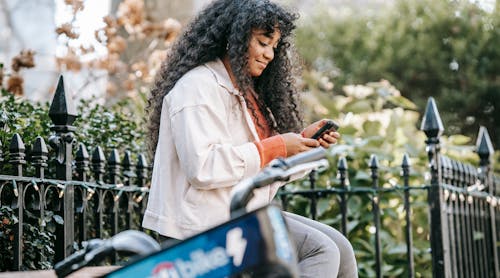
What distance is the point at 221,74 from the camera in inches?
123

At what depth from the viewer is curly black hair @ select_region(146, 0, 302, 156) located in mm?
3080

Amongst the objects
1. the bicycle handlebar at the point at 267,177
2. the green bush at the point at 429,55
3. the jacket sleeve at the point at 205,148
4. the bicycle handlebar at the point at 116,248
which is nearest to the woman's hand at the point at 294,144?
the jacket sleeve at the point at 205,148

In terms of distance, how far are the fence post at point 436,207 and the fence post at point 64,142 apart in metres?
2.23

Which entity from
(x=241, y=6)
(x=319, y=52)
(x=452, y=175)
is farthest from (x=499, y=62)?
(x=241, y=6)

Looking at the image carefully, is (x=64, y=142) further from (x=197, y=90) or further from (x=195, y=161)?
(x=195, y=161)

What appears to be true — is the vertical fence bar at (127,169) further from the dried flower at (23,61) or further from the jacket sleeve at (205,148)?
the dried flower at (23,61)

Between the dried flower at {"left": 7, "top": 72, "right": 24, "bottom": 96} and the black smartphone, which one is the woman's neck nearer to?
the black smartphone

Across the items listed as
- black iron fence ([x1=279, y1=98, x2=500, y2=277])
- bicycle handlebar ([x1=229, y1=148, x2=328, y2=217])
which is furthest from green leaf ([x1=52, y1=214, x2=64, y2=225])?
black iron fence ([x1=279, y1=98, x2=500, y2=277])

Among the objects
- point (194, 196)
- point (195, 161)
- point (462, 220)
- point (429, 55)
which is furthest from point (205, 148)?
point (429, 55)

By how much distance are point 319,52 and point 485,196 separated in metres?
7.31

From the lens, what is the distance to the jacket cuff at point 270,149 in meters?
2.86

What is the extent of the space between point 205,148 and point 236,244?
112 centimetres

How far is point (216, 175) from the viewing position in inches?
109

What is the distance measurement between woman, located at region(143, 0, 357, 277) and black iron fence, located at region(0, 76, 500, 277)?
494 mm
